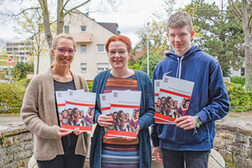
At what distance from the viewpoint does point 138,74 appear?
1.96 m

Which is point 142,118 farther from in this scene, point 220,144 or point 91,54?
point 91,54

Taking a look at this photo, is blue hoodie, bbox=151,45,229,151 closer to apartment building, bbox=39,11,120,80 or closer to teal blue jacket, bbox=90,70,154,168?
teal blue jacket, bbox=90,70,154,168

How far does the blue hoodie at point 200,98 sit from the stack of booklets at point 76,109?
694 mm

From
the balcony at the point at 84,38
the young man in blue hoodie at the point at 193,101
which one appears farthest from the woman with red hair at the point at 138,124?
the balcony at the point at 84,38

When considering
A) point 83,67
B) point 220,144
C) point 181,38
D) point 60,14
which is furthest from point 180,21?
point 83,67

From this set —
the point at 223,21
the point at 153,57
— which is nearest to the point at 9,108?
the point at 153,57

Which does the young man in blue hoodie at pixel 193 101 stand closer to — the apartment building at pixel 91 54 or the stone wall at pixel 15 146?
A: the stone wall at pixel 15 146

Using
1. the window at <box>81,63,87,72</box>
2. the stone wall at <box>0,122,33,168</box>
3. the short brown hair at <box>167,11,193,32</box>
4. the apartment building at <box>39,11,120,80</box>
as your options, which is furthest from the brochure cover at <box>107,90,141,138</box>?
the window at <box>81,63,87,72</box>

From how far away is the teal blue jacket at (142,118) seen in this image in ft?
6.18

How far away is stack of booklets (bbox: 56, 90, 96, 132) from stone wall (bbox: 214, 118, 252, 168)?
10.3ft

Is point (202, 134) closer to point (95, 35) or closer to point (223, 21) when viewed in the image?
point (223, 21)

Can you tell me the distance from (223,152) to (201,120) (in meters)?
3.11

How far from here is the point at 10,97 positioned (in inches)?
420

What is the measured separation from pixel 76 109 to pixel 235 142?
3.46 metres
